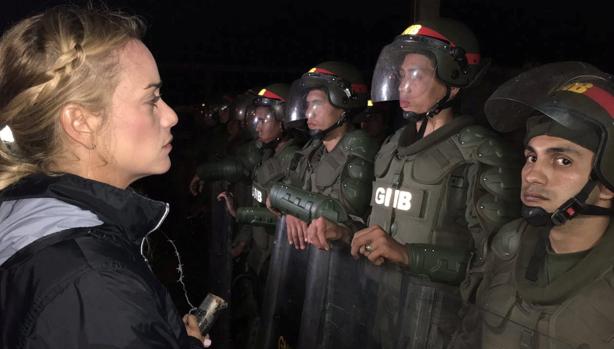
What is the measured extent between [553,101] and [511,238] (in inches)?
24.0

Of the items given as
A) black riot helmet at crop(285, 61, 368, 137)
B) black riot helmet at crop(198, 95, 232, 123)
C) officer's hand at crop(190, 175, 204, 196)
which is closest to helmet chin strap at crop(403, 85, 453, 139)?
black riot helmet at crop(285, 61, 368, 137)

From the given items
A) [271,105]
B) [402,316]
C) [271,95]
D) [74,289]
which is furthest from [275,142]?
[74,289]

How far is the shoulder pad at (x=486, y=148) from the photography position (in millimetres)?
2662

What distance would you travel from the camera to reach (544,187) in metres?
1.95

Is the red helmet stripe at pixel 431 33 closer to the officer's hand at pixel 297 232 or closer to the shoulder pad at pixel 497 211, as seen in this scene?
the shoulder pad at pixel 497 211

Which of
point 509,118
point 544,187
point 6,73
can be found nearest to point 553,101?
point 544,187

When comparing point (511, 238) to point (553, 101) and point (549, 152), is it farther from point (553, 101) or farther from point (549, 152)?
point (553, 101)

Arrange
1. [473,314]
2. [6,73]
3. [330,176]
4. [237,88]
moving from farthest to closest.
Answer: [237,88] → [330,176] → [473,314] → [6,73]

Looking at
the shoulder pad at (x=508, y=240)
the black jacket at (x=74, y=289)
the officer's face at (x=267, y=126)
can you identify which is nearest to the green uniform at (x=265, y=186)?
the officer's face at (x=267, y=126)

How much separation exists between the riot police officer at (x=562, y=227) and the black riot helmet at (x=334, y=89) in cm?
224

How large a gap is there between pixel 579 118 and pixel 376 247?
0.98m

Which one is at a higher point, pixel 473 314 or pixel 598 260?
pixel 598 260

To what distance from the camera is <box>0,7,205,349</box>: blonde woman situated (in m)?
0.95

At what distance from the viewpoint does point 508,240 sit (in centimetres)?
217
